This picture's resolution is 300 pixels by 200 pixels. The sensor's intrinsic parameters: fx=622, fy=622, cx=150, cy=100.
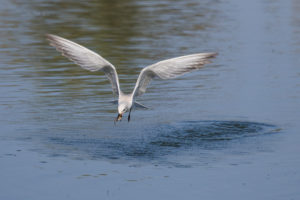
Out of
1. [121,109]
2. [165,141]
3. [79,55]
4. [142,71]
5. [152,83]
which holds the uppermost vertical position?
[79,55]

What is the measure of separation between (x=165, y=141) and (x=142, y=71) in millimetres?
1650

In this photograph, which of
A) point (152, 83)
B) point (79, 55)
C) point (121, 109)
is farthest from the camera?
point (152, 83)

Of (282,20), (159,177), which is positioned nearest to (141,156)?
(159,177)

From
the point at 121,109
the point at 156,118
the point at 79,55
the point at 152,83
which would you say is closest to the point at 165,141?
the point at 121,109

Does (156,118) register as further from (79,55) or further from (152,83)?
(152,83)

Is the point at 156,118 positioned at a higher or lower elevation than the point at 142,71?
lower

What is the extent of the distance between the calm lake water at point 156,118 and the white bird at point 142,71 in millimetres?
908

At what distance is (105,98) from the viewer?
14547 mm

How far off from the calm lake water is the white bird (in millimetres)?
908

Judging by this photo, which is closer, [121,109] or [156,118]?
[121,109]

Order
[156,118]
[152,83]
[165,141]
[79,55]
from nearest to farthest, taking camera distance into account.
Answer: [79,55] < [165,141] < [156,118] < [152,83]

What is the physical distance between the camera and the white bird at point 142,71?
34.2 ft

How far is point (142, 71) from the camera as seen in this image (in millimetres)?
10531

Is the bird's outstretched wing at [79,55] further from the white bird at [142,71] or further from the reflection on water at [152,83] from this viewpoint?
the reflection on water at [152,83]
